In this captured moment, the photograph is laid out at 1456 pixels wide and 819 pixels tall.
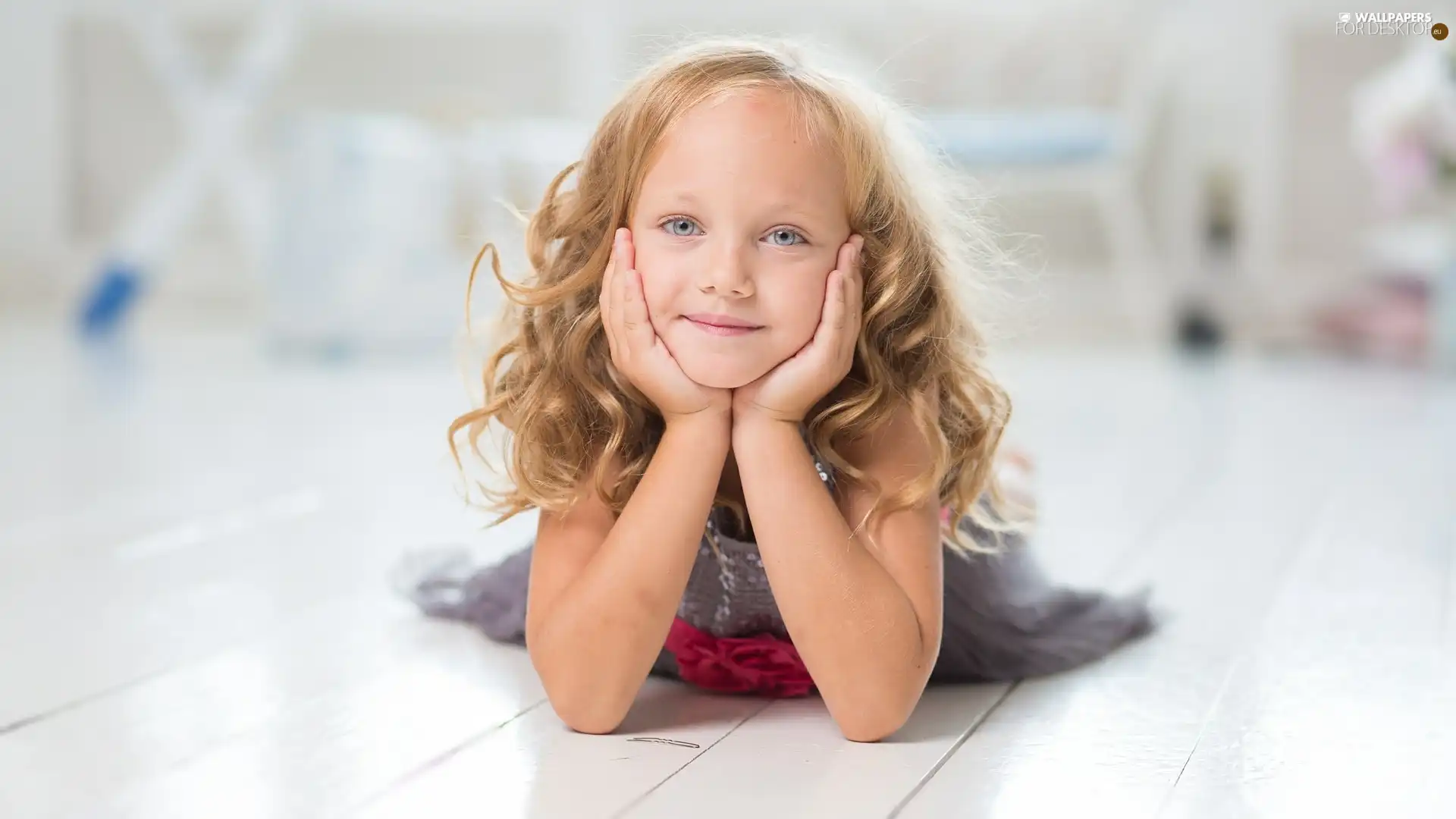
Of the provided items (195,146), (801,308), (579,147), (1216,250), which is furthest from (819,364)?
(1216,250)

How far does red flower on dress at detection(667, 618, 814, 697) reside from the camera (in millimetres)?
976

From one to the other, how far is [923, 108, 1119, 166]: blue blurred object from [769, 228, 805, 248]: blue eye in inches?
96.8

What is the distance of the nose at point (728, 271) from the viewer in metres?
0.82

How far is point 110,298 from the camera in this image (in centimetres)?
340

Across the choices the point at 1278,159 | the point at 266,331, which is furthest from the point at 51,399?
the point at 1278,159

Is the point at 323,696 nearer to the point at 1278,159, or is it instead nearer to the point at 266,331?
the point at 266,331

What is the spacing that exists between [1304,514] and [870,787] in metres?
0.98

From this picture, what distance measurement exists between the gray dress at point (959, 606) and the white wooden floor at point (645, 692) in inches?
0.8

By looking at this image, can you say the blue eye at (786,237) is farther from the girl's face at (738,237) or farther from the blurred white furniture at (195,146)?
the blurred white furniture at (195,146)

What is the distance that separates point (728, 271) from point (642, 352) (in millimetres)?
68

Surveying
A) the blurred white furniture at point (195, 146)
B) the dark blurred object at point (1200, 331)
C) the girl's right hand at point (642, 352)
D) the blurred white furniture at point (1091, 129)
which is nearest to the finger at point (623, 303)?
the girl's right hand at point (642, 352)

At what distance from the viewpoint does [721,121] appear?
85 centimetres

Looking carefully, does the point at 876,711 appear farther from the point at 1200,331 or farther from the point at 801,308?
the point at 1200,331

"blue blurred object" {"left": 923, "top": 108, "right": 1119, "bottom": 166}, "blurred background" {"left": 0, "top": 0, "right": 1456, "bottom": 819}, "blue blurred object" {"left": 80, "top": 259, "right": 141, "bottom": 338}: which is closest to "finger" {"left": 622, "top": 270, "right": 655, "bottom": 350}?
"blurred background" {"left": 0, "top": 0, "right": 1456, "bottom": 819}
